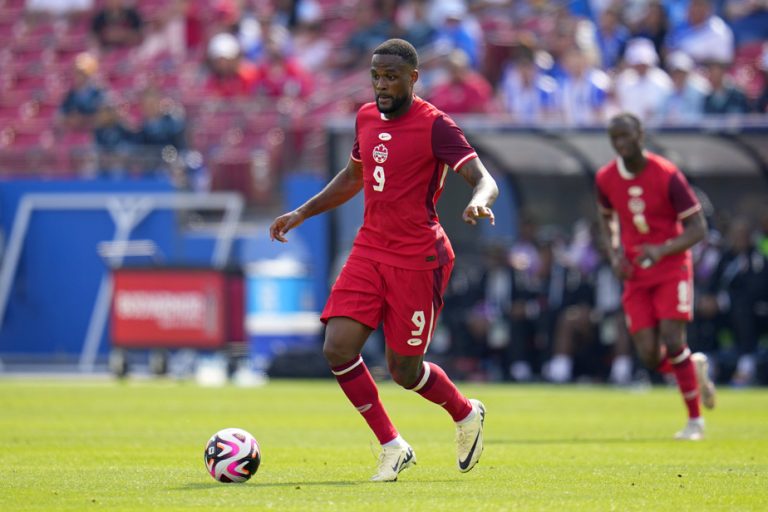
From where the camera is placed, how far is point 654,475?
9.45 meters

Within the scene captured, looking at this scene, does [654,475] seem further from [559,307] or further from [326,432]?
[559,307]

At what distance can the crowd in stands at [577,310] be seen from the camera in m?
20.5

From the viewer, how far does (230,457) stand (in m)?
8.90

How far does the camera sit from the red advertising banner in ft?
75.1

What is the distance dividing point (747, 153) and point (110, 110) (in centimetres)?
1076

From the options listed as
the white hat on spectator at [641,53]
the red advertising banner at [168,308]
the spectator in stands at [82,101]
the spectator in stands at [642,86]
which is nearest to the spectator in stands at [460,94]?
the spectator in stands at [642,86]

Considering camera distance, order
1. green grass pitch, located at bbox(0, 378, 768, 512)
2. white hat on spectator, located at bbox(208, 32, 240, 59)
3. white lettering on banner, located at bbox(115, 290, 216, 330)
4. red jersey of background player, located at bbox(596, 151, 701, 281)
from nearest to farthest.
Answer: green grass pitch, located at bbox(0, 378, 768, 512) → red jersey of background player, located at bbox(596, 151, 701, 281) → white lettering on banner, located at bbox(115, 290, 216, 330) → white hat on spectator, located at bbox(208, 32, 240, 59)

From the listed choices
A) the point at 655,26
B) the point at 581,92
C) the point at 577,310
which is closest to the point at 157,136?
the point at 581,92

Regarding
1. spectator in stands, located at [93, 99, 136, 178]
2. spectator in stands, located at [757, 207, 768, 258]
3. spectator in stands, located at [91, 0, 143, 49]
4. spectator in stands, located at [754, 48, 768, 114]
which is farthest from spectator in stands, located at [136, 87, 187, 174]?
spectator in stands, located at [757, 207, 768, 258]

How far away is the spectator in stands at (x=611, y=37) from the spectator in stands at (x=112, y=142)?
784 centimetres

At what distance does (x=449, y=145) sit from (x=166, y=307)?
14.6 m

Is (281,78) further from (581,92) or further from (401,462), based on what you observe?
(401,462)

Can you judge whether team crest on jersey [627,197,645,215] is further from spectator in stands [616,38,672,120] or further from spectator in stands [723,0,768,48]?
spectator in stands [723,0,768,48]

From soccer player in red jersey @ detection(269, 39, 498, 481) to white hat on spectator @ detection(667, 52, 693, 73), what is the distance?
13112 millimetres
